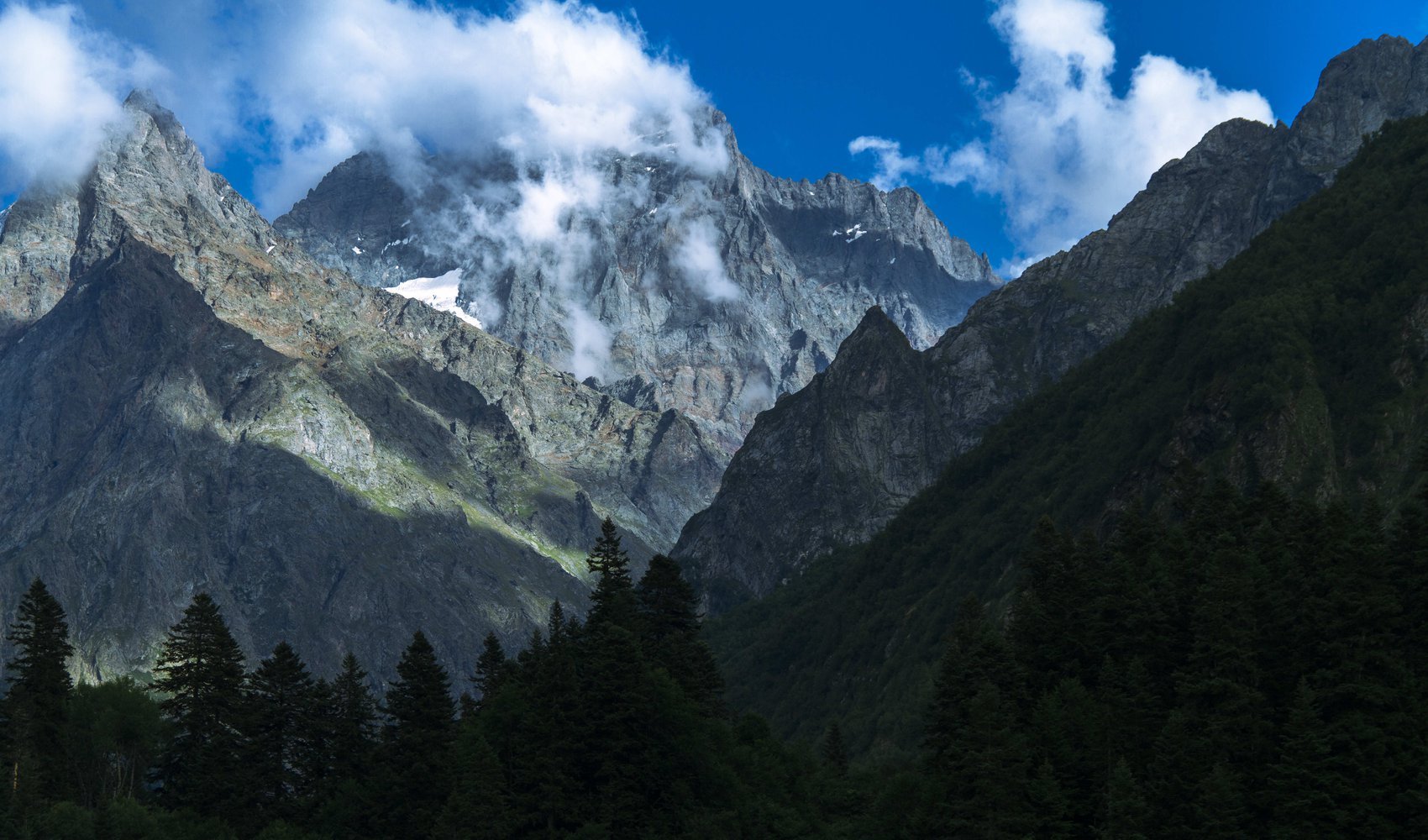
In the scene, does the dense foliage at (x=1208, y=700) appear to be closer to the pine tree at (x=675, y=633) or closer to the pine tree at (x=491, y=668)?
the pine tree at (x=675, y=633)

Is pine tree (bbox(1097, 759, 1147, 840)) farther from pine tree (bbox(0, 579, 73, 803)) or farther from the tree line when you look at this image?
pine tree (bbox(0, 579, 73, 803))

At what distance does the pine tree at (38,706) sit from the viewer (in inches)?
4373

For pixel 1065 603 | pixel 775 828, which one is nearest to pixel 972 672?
pixel 1065 603

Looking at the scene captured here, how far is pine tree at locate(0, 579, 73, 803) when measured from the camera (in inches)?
4373

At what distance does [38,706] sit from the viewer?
11856 centimetres

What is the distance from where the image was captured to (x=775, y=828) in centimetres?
11000

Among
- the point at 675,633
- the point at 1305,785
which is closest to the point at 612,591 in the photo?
the point at 675,633

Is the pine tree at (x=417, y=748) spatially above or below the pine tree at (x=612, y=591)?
below

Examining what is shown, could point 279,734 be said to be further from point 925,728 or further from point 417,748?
point 925,728

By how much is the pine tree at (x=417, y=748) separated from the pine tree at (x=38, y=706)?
2491cm

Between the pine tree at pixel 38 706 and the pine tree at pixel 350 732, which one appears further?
the pine tree at pixel 350 732

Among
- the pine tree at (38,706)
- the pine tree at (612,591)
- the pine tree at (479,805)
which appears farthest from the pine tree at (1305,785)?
the pine tree at (38,706)

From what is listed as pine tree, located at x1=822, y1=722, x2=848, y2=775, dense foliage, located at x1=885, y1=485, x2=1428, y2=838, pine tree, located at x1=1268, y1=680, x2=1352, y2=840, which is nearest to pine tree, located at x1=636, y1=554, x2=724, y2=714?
dense foliage, located at x1=885, y1=485, x2=1428, y2=838

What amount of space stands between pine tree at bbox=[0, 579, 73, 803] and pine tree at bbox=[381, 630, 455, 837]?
24.9m
